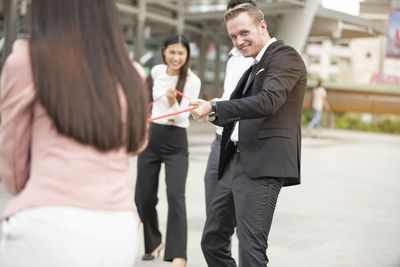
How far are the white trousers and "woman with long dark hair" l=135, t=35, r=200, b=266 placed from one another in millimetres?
3163

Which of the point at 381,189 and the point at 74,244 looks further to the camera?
the point at 381,189

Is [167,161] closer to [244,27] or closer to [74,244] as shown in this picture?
[244,27]

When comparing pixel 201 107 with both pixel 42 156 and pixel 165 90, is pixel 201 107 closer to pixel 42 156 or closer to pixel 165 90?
pixel 42 156

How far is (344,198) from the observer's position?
362 inches

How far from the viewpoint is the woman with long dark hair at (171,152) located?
16.5ft

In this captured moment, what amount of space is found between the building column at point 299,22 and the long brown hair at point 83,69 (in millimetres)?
21595

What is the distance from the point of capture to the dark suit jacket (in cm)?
320

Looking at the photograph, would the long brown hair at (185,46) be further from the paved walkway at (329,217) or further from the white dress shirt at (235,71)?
the paved walkway at (329,217)

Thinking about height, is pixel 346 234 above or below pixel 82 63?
below

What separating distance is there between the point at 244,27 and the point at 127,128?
1.55 metres

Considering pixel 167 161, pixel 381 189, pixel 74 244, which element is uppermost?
pixel 74 244

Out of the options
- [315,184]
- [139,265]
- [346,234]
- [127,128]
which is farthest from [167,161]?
[315,184]

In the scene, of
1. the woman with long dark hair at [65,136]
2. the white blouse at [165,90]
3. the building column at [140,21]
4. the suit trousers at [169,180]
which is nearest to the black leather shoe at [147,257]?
the suit trousers at [169,180]

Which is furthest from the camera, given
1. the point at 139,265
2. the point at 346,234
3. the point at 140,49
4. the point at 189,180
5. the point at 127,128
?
the point at 140,49
